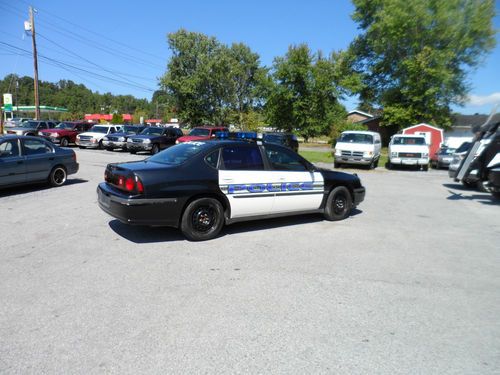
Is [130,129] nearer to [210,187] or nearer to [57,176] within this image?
[57,176]

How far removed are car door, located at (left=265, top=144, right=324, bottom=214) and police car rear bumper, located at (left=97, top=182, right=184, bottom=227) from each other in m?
1.79

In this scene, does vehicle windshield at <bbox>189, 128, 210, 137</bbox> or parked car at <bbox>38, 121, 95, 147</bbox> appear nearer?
vehicle windshield at <bbox>189, 128, 210, 137</bbox>

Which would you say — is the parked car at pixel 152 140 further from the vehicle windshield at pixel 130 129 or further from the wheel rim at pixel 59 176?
the wheel rim at pixel 59 176

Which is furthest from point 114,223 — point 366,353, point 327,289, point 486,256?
point 486,256

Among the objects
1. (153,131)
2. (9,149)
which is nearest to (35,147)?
(9,149)

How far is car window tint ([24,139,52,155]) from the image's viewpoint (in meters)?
9.51

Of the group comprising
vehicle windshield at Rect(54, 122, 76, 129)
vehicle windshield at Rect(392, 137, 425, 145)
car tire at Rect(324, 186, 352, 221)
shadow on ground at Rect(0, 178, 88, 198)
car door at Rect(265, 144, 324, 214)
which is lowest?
shadow on ground at Rect(0, 178, 88, 198)

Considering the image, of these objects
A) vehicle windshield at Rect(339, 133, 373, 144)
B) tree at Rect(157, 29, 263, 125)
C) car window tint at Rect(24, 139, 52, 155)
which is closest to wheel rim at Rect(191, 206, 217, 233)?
car window tint at Rect(24, 139, 52, 155)

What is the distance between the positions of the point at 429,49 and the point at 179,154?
3565 centimetres

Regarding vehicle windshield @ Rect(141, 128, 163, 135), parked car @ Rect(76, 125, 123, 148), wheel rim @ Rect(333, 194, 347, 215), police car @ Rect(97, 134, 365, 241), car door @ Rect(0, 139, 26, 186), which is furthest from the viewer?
parked car @ Rect(76, 125, 123, 148)

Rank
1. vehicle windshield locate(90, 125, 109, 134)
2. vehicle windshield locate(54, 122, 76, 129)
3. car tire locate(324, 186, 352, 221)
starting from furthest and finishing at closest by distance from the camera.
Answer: vehicle windshield locate(54, 122, 76, 129), vehicle windshield locate(90, 125, 109, 134), car tire locate(324, 186, 352, 221)

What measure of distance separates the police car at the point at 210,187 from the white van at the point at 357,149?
12.7 metres

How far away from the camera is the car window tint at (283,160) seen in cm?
649

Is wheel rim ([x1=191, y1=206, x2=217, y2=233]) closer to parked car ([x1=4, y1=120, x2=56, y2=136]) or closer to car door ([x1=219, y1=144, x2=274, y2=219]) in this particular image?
car door ([x1=219, y1=144, x2=274, y2=219])
